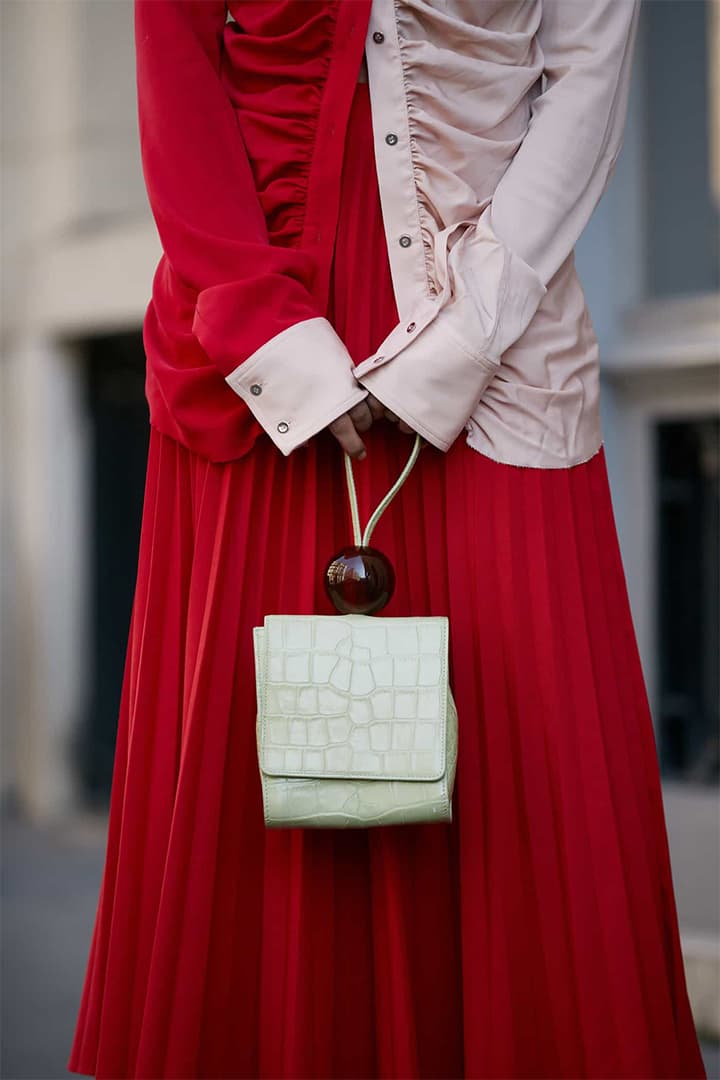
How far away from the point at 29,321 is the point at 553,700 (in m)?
3.01

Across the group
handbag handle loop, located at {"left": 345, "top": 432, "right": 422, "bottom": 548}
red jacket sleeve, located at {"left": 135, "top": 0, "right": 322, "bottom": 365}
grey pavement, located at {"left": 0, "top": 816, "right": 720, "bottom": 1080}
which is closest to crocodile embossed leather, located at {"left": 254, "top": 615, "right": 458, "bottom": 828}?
handbag handle loop, located at {"left": 345, "top": 432, "right": 422, "bottom": 548}

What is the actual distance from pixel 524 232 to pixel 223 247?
0.32m

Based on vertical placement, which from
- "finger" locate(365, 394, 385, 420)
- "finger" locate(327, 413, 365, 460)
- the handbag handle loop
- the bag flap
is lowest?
the bag flap

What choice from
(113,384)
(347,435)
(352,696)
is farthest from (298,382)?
(113,384)

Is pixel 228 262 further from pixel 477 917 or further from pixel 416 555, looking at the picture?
pixel 477 917

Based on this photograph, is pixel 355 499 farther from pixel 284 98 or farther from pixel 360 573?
pixel 284 98

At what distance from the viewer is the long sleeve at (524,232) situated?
119 centimetres

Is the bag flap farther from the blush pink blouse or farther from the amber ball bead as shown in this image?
the blush pink blouse

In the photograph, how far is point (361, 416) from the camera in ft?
3.97

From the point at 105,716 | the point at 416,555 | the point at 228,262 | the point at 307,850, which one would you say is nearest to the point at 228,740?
the point at 307,850

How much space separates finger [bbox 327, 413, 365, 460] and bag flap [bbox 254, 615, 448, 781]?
189 mm

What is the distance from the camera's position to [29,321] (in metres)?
3.78

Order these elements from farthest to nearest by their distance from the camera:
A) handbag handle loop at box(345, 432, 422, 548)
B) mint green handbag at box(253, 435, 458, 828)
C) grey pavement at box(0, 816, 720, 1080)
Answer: grey pavement at box(0, 816, 720, 1080) → handbag handle loop at box(345, 432, 422, 548) → mint green handbag at box(253, 435, 458, 828)

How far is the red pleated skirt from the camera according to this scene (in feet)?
3.87
